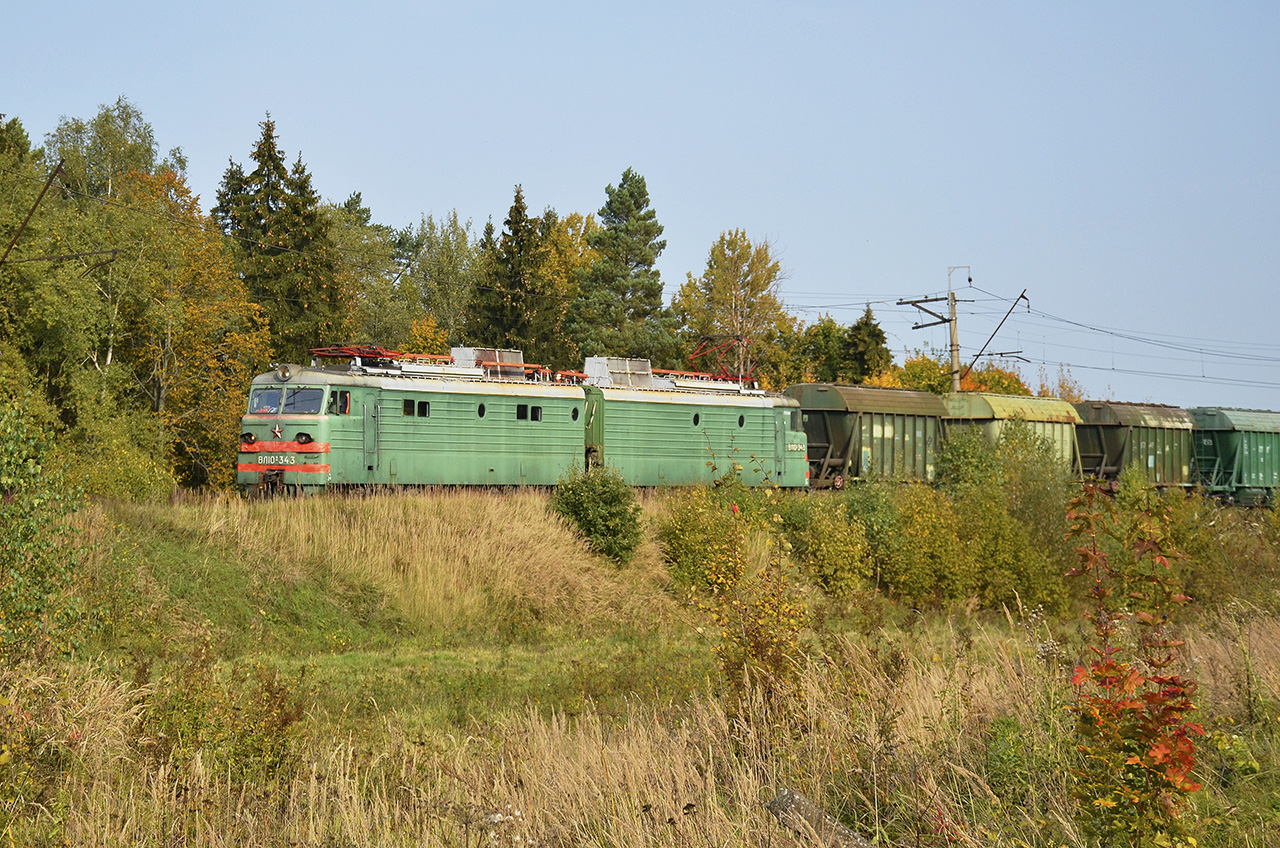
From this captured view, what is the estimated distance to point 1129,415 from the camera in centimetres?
3997

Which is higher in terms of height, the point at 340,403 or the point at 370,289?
the point at 370,289

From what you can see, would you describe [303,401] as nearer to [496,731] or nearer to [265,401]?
Result: [265,401]

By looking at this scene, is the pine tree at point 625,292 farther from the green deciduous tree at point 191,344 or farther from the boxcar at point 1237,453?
the boxcar at point 1237,453

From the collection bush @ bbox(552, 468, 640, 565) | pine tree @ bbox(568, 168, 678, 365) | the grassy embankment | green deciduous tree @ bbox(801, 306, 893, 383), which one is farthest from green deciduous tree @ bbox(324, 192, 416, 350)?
the grassy embankment

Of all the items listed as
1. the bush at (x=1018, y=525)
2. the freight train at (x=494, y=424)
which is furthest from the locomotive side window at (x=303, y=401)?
the bush at (x=1018, y=525)

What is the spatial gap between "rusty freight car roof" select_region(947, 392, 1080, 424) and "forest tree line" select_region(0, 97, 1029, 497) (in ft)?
24.8

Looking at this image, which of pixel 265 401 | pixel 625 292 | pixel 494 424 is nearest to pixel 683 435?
pixel 494 424

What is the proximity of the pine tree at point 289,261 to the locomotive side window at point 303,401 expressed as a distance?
23737 millimetres

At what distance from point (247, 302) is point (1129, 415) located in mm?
35905

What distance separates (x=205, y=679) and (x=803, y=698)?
6.67 meters

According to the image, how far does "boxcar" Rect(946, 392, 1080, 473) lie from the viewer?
3559 centimetres

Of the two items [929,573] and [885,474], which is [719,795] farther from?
[885,474]

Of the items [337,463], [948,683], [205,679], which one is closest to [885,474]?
[337,463]

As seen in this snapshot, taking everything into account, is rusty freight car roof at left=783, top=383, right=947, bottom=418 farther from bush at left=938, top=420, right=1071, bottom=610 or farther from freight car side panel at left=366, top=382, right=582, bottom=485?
freight car side panel at left=366, top=382, right=582, bottom=485
